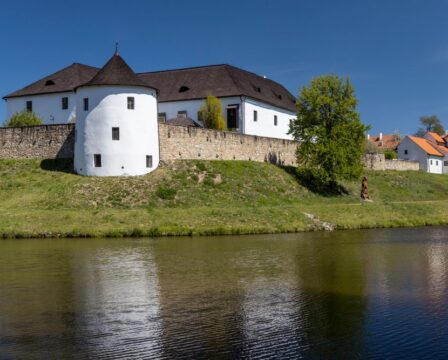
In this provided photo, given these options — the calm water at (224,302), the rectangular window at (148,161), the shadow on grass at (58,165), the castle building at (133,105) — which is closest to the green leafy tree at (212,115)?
the castle building at (133,105)

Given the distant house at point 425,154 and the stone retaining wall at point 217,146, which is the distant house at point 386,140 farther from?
the stone retaining wall at point 217,146

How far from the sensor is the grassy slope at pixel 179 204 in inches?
1334

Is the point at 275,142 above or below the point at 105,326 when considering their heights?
above

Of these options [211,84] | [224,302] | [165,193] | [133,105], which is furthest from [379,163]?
[224,302]

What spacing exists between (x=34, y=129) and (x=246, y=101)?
21662 millimetres

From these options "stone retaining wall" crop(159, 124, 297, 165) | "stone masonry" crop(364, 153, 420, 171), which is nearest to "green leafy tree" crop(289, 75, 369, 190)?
"stone retaining wall" crop(159, 124, 297, 165)

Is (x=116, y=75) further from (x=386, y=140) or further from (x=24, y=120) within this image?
(x=386, y=140)

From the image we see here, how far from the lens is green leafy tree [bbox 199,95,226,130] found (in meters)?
57.0

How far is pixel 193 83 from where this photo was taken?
209 ft

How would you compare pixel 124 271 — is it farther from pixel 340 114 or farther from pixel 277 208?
pixel 340 114

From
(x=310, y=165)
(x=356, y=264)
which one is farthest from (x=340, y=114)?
(x=356, y=264)

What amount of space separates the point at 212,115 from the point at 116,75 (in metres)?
14.9

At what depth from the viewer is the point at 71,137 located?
46875 millimetres

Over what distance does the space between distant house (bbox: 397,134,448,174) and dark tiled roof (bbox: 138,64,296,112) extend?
2588cm
